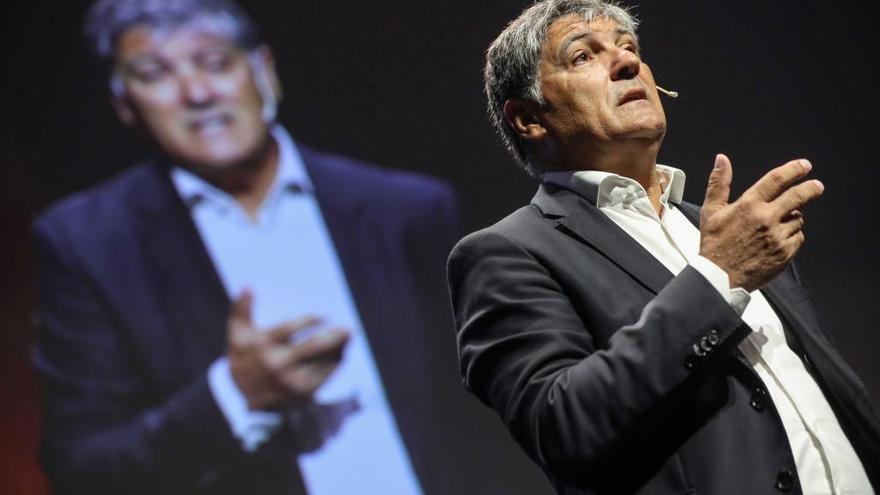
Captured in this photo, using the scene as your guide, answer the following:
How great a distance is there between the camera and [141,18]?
122 inches

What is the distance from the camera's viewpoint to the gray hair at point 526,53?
171 centimetres

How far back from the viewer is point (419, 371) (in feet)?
10.2

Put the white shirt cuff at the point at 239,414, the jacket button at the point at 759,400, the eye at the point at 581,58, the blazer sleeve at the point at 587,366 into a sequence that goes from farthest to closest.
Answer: the white shirt cuff at the point at 239,414, the eye at the point at 581,58, the jacket button at the point at 759,400, the blazer sleeve at the point at 587,366

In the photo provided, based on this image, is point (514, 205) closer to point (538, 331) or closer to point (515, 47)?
point (515, 47)

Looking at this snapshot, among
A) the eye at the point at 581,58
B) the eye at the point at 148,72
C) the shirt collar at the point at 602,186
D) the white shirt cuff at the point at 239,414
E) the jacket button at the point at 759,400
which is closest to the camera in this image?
the jacket button at the point at 759,400

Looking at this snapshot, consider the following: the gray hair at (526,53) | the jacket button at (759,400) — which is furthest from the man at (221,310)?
the jacket button at (759,400)

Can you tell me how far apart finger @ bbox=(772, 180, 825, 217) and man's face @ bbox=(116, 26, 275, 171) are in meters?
2.19

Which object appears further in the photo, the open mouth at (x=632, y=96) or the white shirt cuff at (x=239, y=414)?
the white shirt cuff at (x=239, y=414)

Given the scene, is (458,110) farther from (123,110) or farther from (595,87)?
(595,87)

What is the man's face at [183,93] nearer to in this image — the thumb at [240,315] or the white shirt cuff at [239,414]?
the thumb at [240,315]

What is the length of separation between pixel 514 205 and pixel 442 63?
21.9 inches

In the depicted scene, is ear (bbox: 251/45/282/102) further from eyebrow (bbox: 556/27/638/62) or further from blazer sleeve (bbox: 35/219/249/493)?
eyebrow (bbox: 556/27/638/62)

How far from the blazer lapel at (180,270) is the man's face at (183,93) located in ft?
0.43

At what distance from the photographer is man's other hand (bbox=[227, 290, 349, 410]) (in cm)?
300
